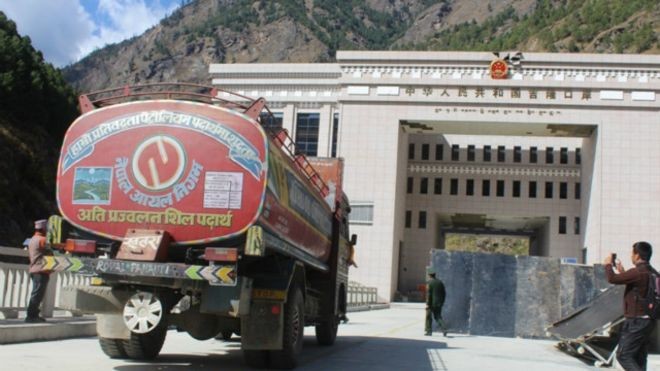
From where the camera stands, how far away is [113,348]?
34.0 ft

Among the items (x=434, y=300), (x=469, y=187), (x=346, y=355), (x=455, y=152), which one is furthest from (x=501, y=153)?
(x=346, y=355)

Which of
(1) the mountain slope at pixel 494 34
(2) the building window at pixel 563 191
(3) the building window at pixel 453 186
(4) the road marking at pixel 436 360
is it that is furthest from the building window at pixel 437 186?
(1) the mountain slope at pixel 494 34

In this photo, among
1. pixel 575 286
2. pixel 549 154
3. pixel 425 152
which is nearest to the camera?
pixel 575 286

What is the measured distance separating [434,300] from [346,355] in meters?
7.09

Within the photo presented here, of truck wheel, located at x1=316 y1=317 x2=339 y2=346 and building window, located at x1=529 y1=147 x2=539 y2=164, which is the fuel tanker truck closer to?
truck wheel, located at x1=316 y1=317 x2=339 y2=346

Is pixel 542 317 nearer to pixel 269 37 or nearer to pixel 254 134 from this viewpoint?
pixel 254 134

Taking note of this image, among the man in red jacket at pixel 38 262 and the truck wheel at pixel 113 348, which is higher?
the man in red jacket at pixel 38 262

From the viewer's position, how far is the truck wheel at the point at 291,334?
32.1 feet

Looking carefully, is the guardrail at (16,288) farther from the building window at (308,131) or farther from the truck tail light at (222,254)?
the building window at (308,131)

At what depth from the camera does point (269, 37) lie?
19775 centimetres

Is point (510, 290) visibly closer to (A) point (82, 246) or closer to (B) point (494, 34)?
(A) point (82, 246)

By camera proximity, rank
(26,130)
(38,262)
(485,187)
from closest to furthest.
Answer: (38,262), (26,130), (485,187)

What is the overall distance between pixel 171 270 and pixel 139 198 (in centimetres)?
101

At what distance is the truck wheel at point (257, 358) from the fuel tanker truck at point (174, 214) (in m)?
0.77
